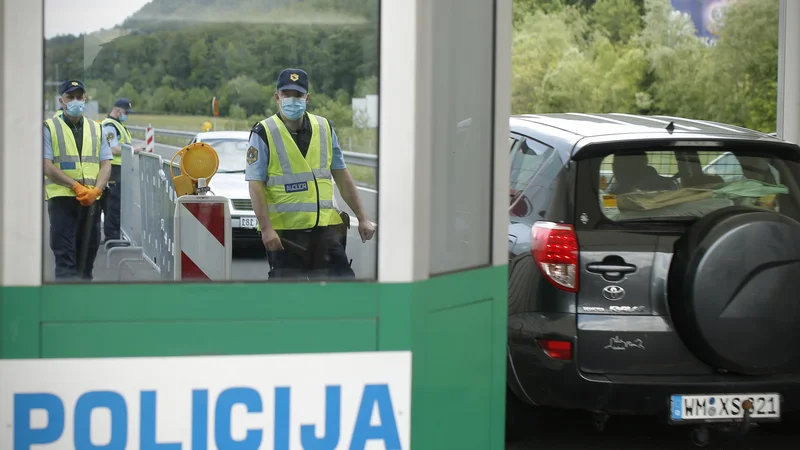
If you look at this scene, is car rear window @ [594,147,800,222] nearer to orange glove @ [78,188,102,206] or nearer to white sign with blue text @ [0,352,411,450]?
orange glove @ [78,188,102,206]

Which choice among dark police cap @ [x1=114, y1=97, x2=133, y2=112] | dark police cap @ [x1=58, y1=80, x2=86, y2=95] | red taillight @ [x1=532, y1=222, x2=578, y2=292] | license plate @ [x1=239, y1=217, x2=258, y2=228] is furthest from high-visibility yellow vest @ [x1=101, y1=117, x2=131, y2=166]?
red taillight @ [x1=532, y1=222, x2=578, y2=292]

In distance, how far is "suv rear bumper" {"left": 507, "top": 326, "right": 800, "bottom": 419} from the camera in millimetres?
5676

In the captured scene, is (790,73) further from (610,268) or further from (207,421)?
(207,421)

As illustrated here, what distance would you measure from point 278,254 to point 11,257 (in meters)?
0.99

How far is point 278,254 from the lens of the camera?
13.0 ft

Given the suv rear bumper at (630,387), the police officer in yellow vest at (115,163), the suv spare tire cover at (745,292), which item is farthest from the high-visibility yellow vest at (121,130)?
the suv spare tire cover at (745,292)

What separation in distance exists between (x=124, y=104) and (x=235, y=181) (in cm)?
218

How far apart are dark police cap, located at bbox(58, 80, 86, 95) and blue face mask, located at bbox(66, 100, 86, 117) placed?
0.06 m

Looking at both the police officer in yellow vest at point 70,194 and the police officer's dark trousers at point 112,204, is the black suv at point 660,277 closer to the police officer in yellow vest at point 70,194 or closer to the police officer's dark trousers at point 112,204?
the police officer's dark trousers at point 112,204

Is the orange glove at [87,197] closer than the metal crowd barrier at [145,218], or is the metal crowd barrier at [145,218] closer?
the metal crowd barrier at [145,218]

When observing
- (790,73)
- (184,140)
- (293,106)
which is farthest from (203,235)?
(790,73)

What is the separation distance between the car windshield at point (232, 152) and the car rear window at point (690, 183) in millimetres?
1825

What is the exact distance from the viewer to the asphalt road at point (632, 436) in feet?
21.9

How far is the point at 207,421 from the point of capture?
331 centimetres
